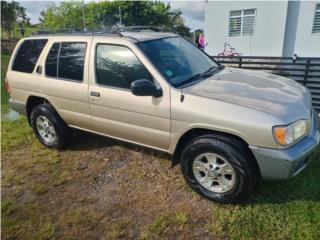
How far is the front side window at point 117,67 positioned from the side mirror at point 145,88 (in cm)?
19

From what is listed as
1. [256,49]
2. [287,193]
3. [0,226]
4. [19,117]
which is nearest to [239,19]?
[256,49]

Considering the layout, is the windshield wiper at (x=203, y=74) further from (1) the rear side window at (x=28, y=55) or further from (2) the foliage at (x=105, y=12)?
(2) the foliage at (x=105, y=12)

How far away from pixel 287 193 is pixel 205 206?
0.95 m

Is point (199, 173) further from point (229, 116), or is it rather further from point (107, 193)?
point (107, 193)

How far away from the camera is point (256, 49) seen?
1227 cm

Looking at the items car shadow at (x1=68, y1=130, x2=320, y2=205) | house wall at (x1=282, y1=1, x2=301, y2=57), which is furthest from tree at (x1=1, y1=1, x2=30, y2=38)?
car shadow at (x1=68, y1=130, x2=320, y2=205)

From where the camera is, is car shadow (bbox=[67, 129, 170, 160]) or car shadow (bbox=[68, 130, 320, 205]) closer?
car shadow (bbox=[68, 130, 320, 205])

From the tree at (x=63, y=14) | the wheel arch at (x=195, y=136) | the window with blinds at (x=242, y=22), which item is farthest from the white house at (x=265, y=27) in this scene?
the tree at (x=63, y=14)

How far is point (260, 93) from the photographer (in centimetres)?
305

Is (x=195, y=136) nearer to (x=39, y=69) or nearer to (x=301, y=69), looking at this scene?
(x=39, y=69)

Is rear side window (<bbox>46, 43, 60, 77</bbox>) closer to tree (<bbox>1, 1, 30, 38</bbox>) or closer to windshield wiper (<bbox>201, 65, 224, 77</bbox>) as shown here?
windshield wiper (<bbox>201, 65, 224, 77</bbox>)

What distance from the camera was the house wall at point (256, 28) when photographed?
11.4 m

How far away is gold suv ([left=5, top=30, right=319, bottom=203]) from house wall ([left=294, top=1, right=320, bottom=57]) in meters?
8.69

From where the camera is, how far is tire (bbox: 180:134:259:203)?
2.88 meters
